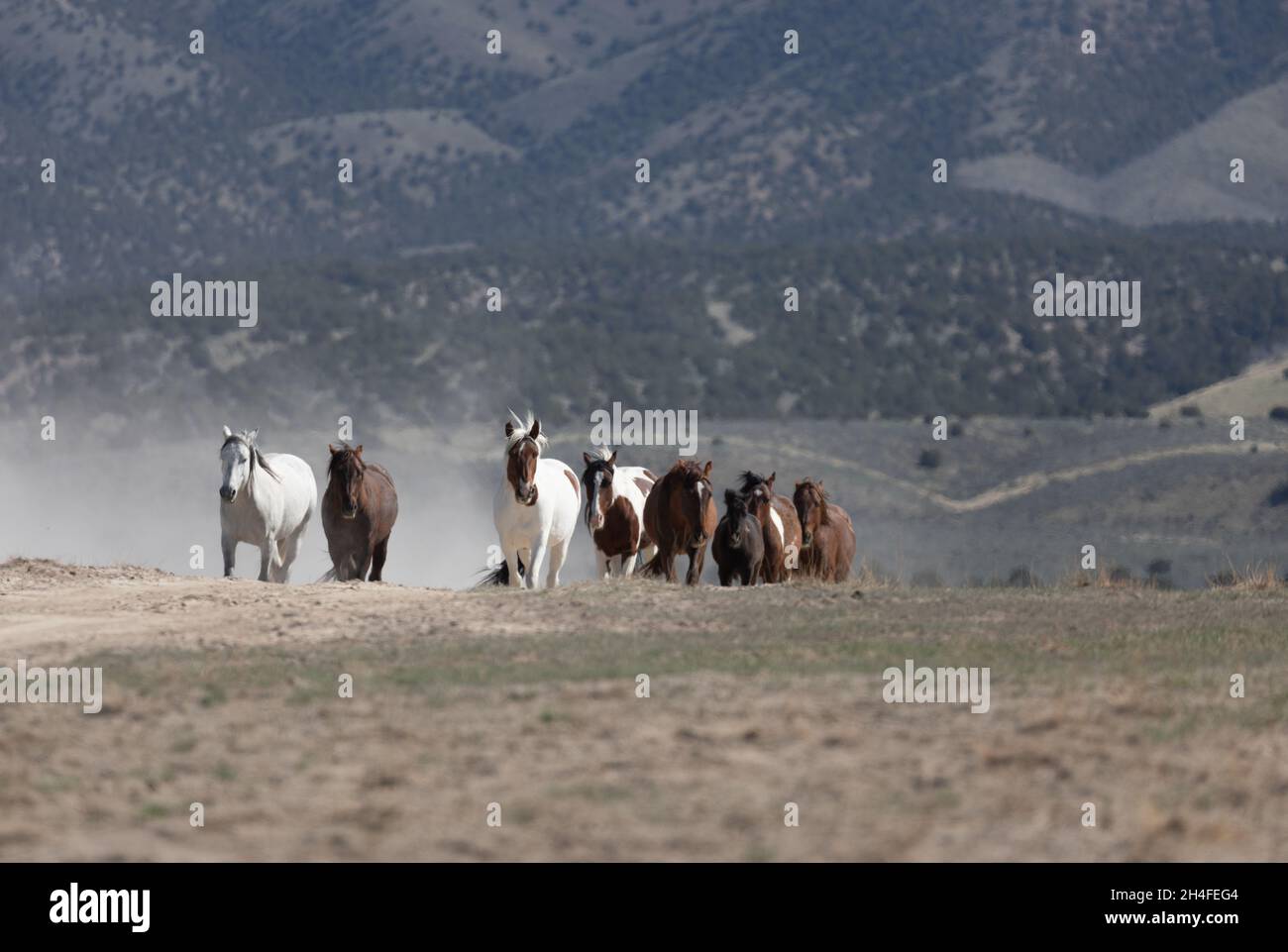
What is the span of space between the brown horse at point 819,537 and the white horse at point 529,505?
11.6ft

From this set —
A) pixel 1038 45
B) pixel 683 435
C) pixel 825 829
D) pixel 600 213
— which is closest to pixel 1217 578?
A: pixel 825 829

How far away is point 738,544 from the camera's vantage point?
2230 cm

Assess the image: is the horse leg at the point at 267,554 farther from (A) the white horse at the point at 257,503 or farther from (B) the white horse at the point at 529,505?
(B) the white horse at the point at 529,505

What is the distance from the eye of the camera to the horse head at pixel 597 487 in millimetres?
22500

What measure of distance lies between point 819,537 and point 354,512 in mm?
6123

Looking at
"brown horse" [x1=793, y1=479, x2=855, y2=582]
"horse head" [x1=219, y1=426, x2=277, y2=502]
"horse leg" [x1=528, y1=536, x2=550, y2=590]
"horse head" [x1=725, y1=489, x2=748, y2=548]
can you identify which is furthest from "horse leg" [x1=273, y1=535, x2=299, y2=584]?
"brown horse" [x1=793, y1=479, x2=855, y2=582]

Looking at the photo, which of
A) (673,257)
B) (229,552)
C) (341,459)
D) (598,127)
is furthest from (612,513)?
(598,127)

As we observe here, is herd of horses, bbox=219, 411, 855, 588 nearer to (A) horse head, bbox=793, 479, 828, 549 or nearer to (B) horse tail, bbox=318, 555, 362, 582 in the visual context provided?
(B) horse tail, bbox=318, 555, 362, 582

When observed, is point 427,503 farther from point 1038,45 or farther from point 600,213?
point 1038,45

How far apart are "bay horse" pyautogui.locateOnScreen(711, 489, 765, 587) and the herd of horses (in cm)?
1

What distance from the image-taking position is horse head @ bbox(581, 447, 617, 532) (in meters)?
22.5
